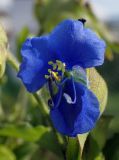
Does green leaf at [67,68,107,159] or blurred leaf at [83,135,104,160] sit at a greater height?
green leaf at [67,68,107,159]

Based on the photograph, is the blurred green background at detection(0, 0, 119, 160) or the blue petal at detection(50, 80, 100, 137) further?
the blurred green background at detection(0, 0, 119, 160)

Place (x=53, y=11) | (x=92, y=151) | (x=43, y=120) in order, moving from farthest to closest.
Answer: (x=53, y=11), (x=43, y=120), (x=92, y=151)

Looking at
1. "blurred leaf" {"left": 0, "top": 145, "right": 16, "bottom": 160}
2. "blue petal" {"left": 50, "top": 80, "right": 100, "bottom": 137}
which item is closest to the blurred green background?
"blurred leaf" {"left": 0, "top": 145, "right": 16, "bottom": 160}

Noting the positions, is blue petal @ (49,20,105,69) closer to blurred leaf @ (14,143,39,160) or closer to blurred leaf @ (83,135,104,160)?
blurred leaf @ (83,135,104,160)

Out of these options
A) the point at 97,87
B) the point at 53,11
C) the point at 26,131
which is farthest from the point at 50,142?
the point at 53,11

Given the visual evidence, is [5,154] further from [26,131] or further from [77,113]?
[77,113]

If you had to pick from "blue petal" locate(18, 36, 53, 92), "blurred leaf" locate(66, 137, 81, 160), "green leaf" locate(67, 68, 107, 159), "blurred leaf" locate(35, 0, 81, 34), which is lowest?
"blurred leaf" locate(66, 137, 81, 160)

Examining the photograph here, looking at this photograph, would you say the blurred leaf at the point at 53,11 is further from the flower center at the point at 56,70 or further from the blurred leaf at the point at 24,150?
the flower center at the point at 56,70

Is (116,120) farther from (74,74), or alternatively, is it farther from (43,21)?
(43,21)
